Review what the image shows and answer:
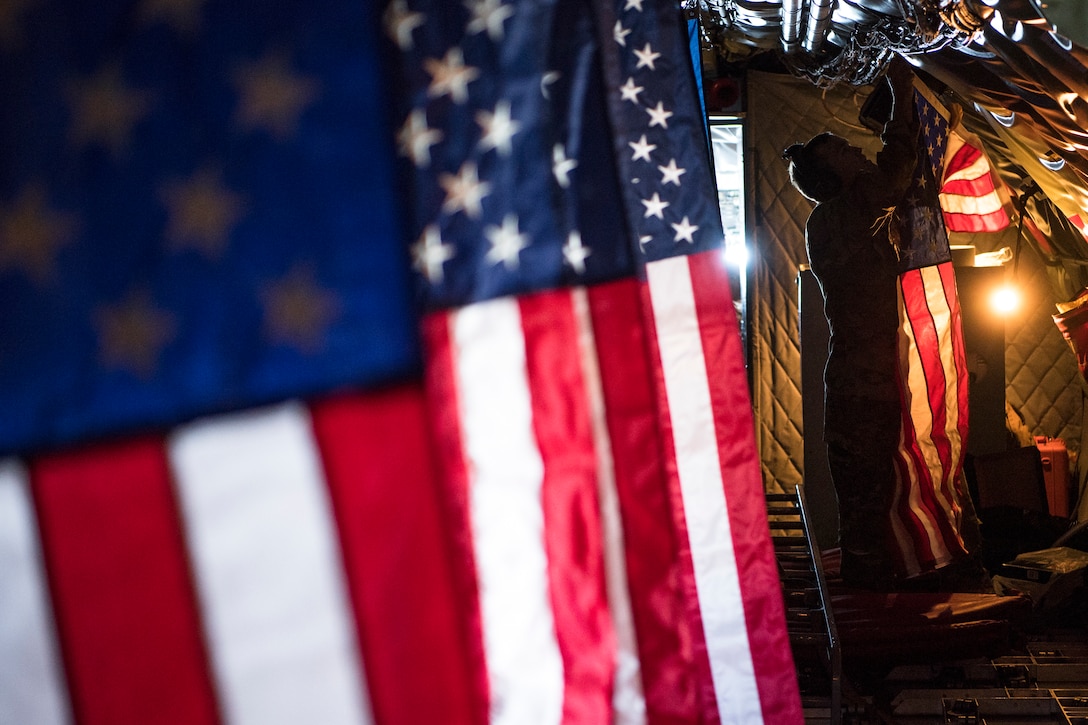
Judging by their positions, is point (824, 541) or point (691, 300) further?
point (824, 541)

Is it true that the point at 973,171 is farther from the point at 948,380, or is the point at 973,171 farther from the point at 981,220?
the point at 948,380

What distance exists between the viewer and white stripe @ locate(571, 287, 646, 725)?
36.9 inches

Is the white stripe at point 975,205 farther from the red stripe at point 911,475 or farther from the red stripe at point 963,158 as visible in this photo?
the red stripe at point 911,475

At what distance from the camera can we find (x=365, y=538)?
2.20ft

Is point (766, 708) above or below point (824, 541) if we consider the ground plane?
above

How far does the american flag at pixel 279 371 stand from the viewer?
60cm

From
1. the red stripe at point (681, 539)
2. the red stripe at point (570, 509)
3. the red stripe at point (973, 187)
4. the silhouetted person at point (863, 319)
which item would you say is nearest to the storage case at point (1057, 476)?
the red stripe at point (973, 187)

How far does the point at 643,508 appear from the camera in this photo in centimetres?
99

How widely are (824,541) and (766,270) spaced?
187 centimetres

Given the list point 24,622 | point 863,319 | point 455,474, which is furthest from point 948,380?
point 24,622

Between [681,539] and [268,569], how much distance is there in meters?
0.65

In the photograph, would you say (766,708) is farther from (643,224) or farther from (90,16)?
(90,16)

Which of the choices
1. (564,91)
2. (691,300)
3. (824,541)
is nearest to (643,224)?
(691,300)

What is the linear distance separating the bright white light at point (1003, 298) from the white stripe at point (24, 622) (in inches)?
224
